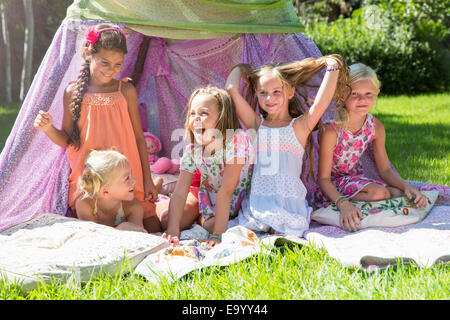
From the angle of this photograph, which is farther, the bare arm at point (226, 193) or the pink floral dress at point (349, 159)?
the pink floral dress at point (349, 159)

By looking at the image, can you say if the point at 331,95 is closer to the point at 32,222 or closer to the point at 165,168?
the point at 165,168

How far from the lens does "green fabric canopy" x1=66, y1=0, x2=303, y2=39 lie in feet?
10.5

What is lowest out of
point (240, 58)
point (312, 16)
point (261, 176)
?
point (261, 176)

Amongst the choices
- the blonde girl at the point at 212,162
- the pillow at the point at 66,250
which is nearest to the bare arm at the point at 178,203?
the blonde girl at the point at 212,162

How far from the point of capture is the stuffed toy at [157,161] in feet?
12.6

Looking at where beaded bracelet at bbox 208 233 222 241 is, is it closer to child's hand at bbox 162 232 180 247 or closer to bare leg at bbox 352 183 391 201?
child's hand at bbox 162 232 180 247

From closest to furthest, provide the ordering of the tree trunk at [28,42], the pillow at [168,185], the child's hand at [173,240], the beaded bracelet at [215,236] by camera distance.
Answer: the child's hand at [173,240] → the beaded bracelet at [215,236] → the pillow at [168,185] → the tree trunk at [28,42]

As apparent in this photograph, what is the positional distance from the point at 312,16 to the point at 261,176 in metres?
10.4

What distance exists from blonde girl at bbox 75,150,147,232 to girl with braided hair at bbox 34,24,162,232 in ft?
0.52

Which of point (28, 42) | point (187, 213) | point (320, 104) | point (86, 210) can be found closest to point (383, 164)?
point (320, 104)

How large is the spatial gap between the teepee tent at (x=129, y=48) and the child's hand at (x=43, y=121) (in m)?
0.15

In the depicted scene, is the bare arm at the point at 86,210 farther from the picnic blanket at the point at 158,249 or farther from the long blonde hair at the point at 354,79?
the long blonde hair at the point at 354,79

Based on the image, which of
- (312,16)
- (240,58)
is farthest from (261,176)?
(312,16)

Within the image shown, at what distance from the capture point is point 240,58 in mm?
3518
